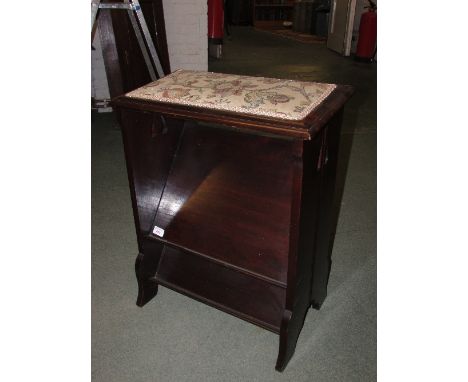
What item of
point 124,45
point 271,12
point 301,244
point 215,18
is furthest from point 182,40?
point 271,12

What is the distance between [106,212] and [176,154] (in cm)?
89

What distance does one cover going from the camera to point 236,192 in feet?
4.61

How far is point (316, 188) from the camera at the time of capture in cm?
121

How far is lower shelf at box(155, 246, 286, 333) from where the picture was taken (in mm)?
1384

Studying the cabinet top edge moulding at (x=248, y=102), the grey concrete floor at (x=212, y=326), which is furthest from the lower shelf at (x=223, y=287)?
the cabinet top edge moulding at (x=248, y=102)

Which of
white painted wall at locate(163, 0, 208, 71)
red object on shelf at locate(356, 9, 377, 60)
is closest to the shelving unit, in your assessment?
red object on shelf at locate(356, 9, 377, 60)

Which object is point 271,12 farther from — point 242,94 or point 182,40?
point 242,94

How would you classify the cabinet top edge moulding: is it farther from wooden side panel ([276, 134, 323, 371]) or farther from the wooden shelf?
the wooden shelf

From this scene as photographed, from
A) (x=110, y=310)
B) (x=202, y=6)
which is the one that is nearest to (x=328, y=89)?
(x=110, y=310)

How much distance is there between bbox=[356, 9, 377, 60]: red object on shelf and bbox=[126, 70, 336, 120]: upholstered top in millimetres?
4725

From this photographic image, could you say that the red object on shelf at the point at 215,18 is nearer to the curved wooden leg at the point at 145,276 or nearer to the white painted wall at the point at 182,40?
the white painted wall at the point at 182,40

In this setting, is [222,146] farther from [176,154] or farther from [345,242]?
[345,242]

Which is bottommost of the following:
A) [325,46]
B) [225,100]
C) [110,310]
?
[110,310]

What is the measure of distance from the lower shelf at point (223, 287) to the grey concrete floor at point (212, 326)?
135 millimetres
